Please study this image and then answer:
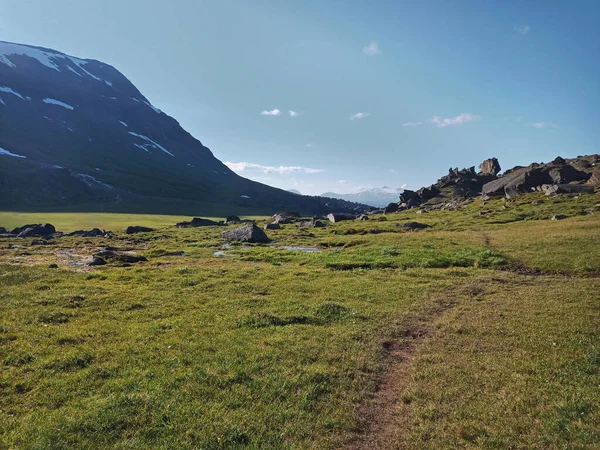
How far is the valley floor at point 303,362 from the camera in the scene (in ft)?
29.2

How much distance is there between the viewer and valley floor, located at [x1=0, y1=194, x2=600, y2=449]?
891 cm

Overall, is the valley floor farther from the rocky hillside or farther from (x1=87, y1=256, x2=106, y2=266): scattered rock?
the rocky hillside

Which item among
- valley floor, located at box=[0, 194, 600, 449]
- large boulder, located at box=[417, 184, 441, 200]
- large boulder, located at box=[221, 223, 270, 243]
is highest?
large boulder, located at box=[417, 184, 441, 200]

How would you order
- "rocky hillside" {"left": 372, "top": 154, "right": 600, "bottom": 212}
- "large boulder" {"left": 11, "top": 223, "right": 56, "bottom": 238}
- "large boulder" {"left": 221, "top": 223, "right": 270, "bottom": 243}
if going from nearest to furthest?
"large boulder" {"left": 221, "top": 223, "right": 270, "bottom": 243}
"large boulder" {"left": 11, "top": 223, "right": 56, "bottom": 238}
"rocky hillside" {"left": 372, "top": 154, "right": 600, "bottom": 212}

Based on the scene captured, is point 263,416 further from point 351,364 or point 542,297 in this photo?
point 542,297

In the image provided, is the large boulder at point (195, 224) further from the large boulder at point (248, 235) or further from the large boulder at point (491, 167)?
the large boulder at point (491, 167)

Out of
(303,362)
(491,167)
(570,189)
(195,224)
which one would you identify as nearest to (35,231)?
(195,224)

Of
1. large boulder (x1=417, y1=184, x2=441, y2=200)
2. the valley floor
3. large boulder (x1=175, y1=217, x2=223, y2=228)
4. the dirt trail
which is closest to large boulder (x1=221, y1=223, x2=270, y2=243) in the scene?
the valley floor

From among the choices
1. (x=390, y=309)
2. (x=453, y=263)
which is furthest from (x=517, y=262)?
(x=390, y=309)

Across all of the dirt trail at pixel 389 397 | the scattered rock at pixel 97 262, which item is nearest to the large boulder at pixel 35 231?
the scattered rock at pixel 97 262

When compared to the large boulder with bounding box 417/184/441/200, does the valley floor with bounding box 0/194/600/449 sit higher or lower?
lower

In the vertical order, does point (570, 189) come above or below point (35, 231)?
above

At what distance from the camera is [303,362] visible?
12.8 m

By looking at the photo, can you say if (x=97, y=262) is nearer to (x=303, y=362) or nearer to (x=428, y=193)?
(x=303, y=362)
